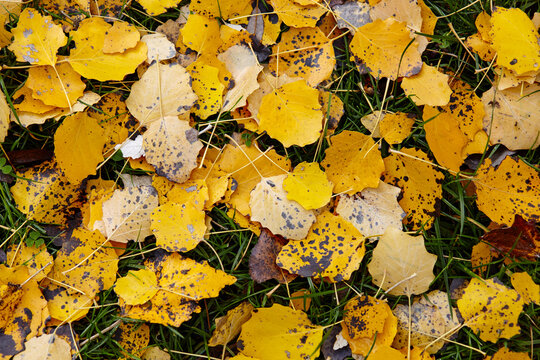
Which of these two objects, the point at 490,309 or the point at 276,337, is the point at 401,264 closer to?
the point at 490,309

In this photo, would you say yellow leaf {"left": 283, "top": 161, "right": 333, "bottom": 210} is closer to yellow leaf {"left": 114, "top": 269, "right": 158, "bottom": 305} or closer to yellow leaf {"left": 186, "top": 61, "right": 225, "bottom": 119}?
yellow leaf {"left": 186, "top": 61, "right": 225, "bottom": 119}

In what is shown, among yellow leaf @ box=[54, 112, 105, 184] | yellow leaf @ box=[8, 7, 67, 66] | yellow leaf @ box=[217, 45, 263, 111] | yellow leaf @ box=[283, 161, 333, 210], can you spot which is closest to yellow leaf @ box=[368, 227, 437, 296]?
yellow leaf @ box=[283, 161, 333, 210]

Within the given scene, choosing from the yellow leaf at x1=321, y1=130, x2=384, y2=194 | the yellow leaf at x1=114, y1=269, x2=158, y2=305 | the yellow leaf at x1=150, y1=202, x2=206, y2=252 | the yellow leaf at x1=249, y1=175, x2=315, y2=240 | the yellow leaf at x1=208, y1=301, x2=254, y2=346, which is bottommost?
the yellow leaf at x1=208, y1=301, x2=254, y2=346

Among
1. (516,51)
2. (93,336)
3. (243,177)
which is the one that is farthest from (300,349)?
(516,51)

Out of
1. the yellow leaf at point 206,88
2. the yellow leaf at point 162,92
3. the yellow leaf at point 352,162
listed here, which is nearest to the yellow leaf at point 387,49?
the yellow leaf at point 352,162

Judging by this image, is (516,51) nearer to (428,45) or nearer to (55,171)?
(428,45)

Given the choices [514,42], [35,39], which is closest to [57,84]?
[35,39]
